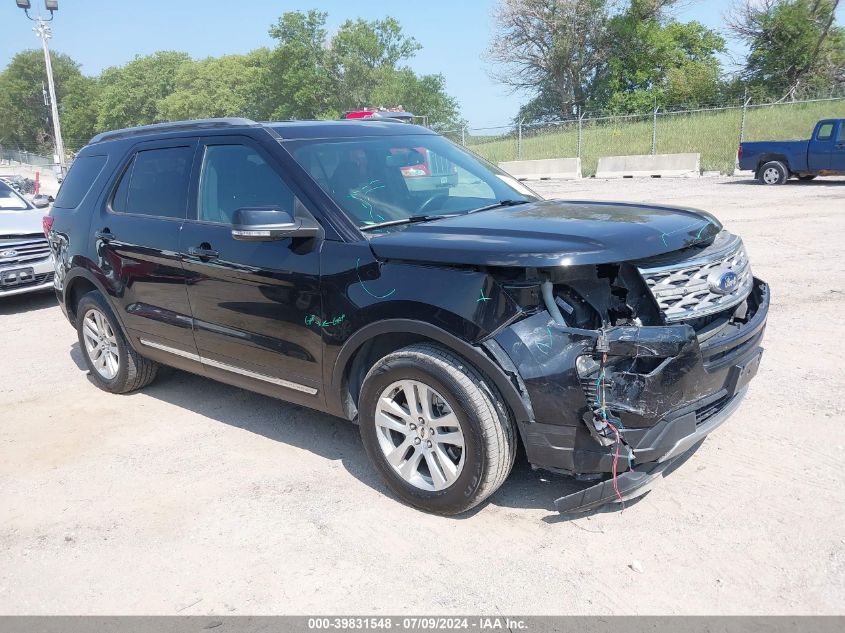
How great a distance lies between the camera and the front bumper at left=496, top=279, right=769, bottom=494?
298 cm

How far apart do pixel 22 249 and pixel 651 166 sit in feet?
69.5

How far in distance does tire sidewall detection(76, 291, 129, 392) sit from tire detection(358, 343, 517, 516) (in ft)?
8.52

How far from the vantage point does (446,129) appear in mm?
32031

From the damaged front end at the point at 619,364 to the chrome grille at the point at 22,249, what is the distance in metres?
7.70

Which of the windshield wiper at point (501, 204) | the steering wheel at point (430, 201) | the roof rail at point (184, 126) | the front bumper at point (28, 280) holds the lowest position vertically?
the front bumper at point (28, 280)

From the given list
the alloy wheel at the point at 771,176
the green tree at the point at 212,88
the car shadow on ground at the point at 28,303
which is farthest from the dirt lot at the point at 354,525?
the green tree at the point at 212,88

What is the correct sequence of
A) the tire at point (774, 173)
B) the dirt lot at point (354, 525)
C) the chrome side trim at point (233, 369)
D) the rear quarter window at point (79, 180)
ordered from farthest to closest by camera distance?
the tire at point (774, 173) < the rear quarter window at point (79, 180) < the chrome side trim at point (233, 369) < the dirt lot at point (354, 525)

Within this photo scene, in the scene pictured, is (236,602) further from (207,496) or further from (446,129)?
(446,129)

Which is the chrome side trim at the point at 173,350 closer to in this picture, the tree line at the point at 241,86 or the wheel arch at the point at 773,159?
the wheel arch at the point at 773,159

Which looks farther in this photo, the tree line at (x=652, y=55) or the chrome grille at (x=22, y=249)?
the tree line at (x=652, y=55)

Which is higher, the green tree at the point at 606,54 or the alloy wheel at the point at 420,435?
the green tree at the point at 606,54

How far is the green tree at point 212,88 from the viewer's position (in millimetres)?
85500

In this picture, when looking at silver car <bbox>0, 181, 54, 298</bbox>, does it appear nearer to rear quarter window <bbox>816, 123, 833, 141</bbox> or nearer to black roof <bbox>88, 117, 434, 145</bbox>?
black roof <bbox>88, 117, 434, 145</bbox>

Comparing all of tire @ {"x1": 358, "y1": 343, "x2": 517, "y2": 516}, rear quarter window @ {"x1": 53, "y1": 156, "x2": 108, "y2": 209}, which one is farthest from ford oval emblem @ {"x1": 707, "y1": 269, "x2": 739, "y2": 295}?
rear quarter window @ {"x1": 53, "y1": 156, "x2": 108, "y2": 209}
